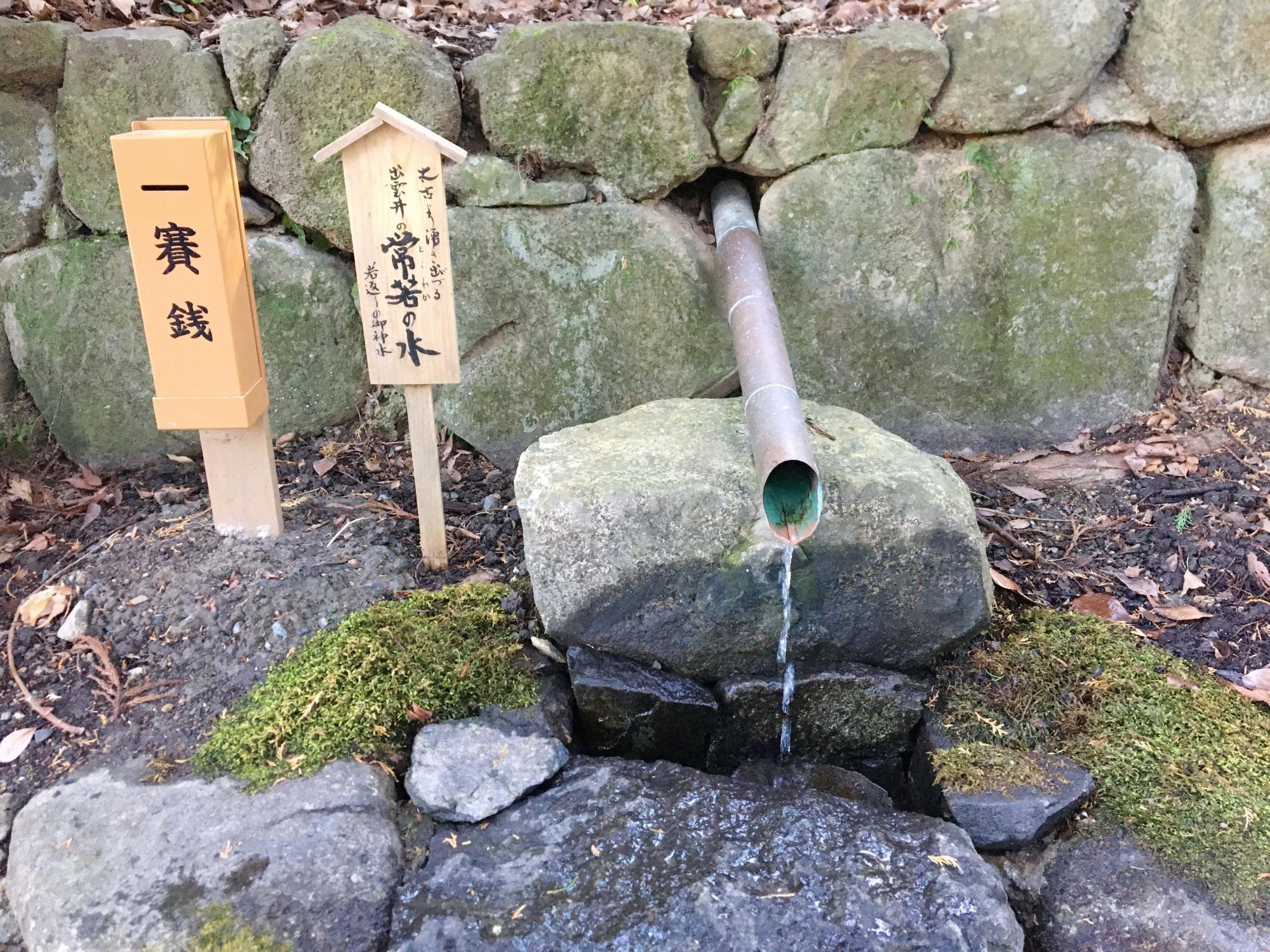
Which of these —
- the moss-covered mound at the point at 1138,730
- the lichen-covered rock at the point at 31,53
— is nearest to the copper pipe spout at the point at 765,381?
the moss-covered mound at the point at 1138,730

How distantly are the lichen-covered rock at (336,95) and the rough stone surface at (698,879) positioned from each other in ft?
8.71

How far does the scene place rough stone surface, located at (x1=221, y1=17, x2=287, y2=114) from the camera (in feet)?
11.9

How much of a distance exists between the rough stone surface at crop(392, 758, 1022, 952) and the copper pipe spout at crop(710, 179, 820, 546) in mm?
804

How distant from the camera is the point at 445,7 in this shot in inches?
163

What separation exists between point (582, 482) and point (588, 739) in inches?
32.2

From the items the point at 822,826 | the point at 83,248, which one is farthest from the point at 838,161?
the point at 83,248

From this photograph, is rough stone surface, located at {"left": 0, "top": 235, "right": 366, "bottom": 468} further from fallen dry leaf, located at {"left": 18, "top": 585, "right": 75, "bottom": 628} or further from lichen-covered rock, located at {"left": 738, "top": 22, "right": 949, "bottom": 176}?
lichen-covered rock, located at {"left": 738, "top": 22, "right": 949, "bottom": 176}

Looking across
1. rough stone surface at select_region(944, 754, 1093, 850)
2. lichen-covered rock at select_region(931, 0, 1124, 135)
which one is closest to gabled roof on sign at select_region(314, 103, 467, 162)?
lichen-covered rock at select_region(931, 0, 1124, 135)

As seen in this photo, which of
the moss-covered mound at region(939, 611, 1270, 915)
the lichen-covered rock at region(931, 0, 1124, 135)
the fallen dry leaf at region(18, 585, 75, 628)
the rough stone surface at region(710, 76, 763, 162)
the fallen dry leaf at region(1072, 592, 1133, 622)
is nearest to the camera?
the moss-covered mound at region(939, 611, 1270, 915)

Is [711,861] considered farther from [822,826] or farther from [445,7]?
[445,7]

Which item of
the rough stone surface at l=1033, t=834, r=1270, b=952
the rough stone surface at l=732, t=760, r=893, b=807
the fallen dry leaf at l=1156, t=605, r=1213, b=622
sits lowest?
the rough stone surface at l=732, t=760, r=893, b=807

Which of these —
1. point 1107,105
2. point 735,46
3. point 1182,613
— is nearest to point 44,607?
point 735,46

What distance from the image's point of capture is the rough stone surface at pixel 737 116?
378cm

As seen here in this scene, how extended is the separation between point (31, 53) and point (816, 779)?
3.97m
